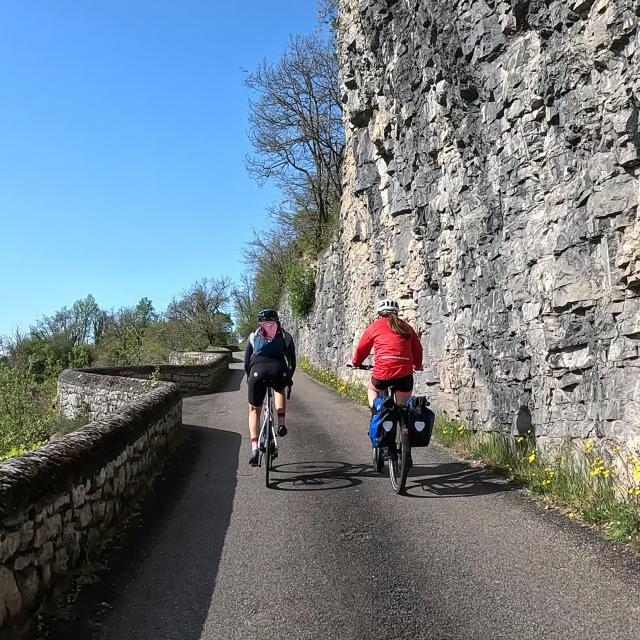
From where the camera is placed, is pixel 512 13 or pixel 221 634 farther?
pixel 512 13

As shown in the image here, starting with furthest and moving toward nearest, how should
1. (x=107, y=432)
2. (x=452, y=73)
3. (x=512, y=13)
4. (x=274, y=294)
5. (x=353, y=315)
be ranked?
(x=274, y=294)
(x=353, y=315)
(x=452, y=73)
(x=512, y=13)
(x=107, y=432)

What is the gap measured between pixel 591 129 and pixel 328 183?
27685 mm

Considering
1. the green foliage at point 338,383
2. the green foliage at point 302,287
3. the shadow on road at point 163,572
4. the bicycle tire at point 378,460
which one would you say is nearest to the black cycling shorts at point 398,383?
the bicycle tire at point 378,460

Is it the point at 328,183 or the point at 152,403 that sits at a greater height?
the point at 328,183

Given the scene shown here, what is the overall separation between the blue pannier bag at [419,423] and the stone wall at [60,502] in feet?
9.13

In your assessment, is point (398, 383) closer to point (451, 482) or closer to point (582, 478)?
point (451, 482)

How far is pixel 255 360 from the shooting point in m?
6.80

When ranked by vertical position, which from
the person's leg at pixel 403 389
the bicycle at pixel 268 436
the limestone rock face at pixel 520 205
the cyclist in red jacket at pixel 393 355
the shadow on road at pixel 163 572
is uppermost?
the limestone rock face at pixel 520 205

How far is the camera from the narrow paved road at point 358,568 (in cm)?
322

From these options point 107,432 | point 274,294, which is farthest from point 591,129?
point 274,294

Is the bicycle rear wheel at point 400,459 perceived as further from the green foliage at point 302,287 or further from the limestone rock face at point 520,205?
the green foliage at point 302,287

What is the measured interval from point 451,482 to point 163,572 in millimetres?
3329

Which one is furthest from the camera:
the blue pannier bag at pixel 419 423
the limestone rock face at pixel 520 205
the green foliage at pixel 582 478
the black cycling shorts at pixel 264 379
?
the black cycling shorts at pixel 264 379

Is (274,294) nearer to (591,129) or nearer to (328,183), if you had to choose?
(328,183)
